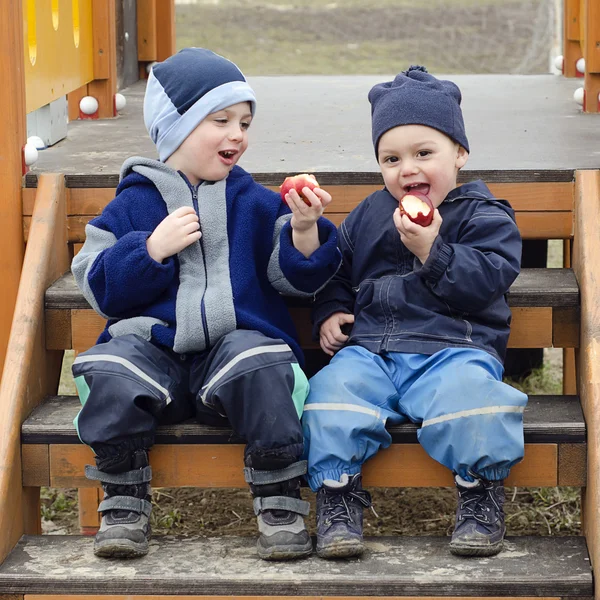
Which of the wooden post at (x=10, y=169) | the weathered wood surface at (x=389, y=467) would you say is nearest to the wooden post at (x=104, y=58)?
the wooden post at (x=10, y=169)

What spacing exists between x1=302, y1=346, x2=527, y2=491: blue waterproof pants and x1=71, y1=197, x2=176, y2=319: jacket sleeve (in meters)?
0.43

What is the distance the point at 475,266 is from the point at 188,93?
2.53 ft

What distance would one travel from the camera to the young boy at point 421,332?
7.55 feet

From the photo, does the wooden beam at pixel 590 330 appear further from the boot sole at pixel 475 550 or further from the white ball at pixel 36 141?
the white ball at pixel 36 141


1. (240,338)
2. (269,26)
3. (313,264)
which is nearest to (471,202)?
(313,264)

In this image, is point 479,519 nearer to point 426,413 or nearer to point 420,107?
point 426,413

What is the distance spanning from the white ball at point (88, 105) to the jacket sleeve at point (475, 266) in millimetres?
2454

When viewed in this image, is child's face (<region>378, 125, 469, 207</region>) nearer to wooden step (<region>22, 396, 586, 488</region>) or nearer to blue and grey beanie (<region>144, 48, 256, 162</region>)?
blue and grey beanie (<region>144, 48, 256, 162</region>)

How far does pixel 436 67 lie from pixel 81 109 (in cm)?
1062

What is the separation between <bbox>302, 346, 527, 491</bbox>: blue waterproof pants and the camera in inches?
90.0

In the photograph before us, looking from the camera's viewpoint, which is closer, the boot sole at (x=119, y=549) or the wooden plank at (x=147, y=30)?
the boot sole at (x=119, y=549)

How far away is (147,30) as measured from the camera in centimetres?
615

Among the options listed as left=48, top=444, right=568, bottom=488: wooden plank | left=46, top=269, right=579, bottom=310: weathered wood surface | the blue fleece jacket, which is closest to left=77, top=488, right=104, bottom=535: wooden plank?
left=46, top=269, right=579, bottom=310: weathered wood surface

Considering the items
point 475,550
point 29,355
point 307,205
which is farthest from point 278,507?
point 29,355
